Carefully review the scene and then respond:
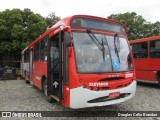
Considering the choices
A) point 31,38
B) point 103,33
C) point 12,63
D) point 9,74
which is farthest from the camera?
point 12,63

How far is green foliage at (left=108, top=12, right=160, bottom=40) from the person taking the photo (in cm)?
3653

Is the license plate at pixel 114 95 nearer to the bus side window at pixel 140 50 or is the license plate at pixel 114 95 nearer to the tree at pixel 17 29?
the bus side window at pixel 140 50

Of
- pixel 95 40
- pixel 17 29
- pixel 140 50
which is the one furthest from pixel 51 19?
pixel 95 40

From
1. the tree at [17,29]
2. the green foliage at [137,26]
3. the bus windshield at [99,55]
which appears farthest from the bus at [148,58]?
the green foliage at [137,26]

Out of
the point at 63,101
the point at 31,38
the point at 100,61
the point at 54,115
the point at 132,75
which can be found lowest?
the point at 54,115

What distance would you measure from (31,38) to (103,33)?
19.9m

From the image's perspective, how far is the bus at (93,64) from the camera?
6125mm

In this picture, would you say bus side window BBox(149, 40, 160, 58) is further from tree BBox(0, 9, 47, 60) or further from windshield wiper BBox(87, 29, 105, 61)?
tree BBox(0, 9, 47, 60)

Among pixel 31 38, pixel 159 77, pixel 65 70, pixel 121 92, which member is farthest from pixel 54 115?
pixel 31 38

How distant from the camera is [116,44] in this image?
7152 millimetres

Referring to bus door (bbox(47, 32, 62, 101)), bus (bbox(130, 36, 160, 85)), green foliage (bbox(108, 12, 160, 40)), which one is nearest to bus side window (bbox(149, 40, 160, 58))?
bus (bbox(130, 36, 160, 85))

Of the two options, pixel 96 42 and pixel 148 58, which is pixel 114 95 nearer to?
pixel 96 42

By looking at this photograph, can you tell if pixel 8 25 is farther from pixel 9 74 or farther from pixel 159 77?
pixel 159 77

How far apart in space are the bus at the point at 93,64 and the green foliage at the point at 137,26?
2961cm
